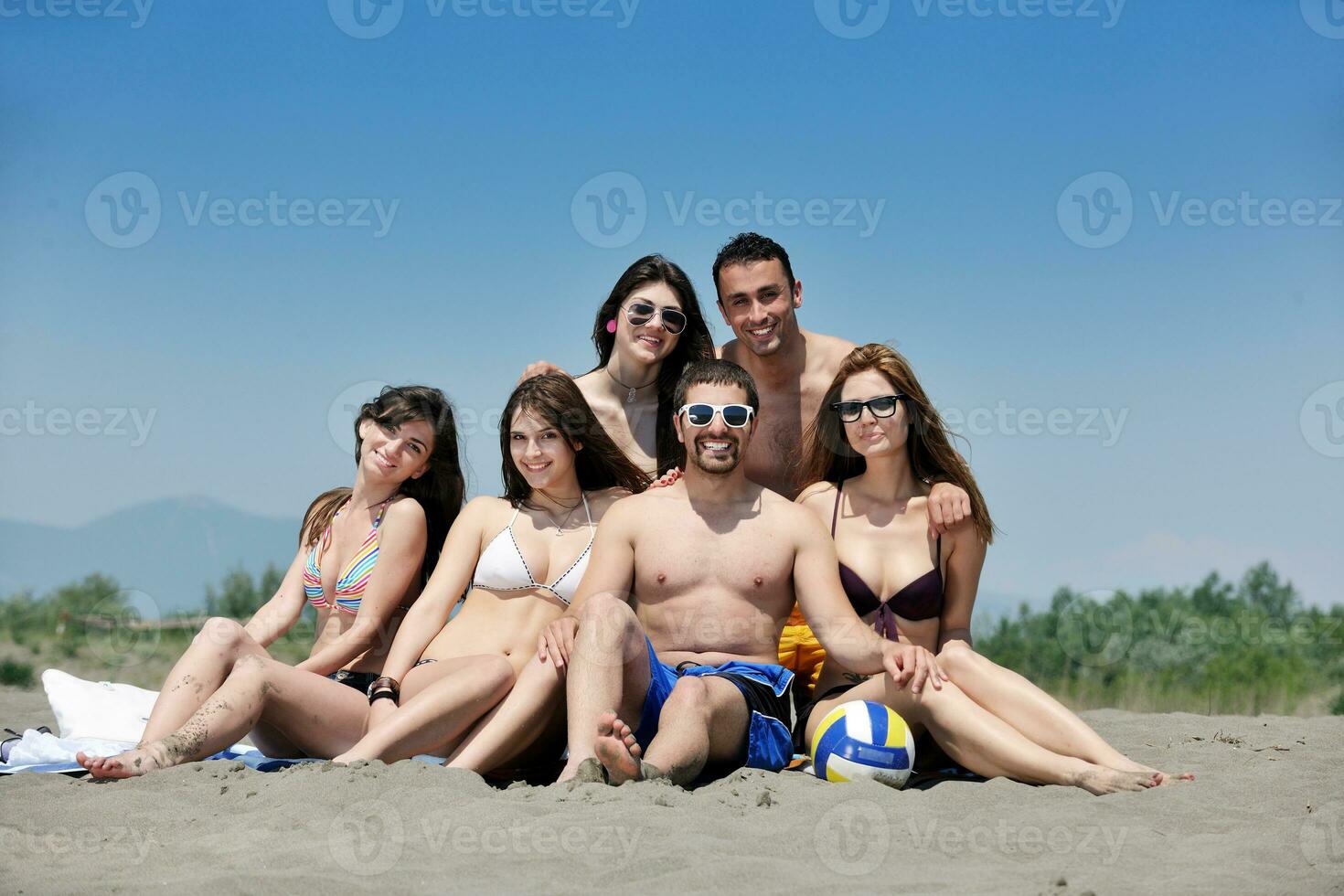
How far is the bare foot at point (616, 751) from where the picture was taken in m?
4.51

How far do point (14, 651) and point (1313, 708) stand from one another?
14043 mm

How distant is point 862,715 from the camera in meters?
5.05

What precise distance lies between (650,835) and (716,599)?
175 cm

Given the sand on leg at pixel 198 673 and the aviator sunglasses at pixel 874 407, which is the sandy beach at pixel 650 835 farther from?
the aviator sunglasses at pixel 874 407

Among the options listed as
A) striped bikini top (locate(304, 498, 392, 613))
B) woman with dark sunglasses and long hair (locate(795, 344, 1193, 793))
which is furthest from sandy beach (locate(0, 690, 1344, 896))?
striped bikini top (locate(304, 498, 392, 613))

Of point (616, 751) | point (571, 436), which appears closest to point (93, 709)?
point (571, 436)

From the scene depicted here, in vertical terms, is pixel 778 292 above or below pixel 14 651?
above

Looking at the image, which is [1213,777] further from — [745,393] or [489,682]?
[489,682]

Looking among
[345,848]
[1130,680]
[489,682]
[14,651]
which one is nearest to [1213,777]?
[489,682]
